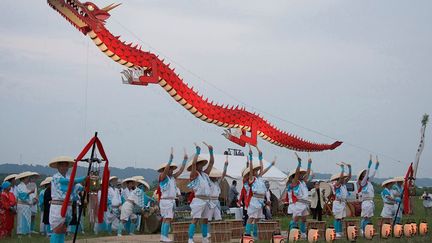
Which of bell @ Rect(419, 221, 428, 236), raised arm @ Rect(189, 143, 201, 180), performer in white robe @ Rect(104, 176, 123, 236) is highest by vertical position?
raised arm @ Rect(189, 143, 201, 180)

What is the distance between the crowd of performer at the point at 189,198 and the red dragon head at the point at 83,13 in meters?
4.97

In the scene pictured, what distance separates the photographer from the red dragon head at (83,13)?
A: 2033cm

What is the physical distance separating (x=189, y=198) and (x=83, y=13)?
7515 mm

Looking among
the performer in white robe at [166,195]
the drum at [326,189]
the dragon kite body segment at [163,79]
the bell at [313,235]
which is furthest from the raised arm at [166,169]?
the drum at [326,189]

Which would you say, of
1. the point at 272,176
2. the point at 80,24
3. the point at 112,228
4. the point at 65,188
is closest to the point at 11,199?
the point at 112,228

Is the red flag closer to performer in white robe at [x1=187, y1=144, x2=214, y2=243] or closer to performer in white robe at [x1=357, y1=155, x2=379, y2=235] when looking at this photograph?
performer in white robe at [x1=357, y1=155, x2=379, y2=235]

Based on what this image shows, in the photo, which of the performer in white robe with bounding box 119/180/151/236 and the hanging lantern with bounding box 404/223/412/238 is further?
the performer in white robe with bounding box 119/180/151/236

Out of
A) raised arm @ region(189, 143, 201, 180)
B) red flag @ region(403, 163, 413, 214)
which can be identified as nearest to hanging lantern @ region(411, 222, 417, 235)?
red flag @ region(403, 163, 413, 214)

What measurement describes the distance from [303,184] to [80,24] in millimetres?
8988

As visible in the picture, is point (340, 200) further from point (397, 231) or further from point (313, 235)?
point (313, 235)

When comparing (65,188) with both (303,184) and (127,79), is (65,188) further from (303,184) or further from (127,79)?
(127,79)

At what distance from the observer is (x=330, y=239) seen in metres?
15.5

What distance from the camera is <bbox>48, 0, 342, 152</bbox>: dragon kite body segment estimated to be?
21141 mm

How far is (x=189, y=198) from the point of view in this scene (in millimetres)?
17188
